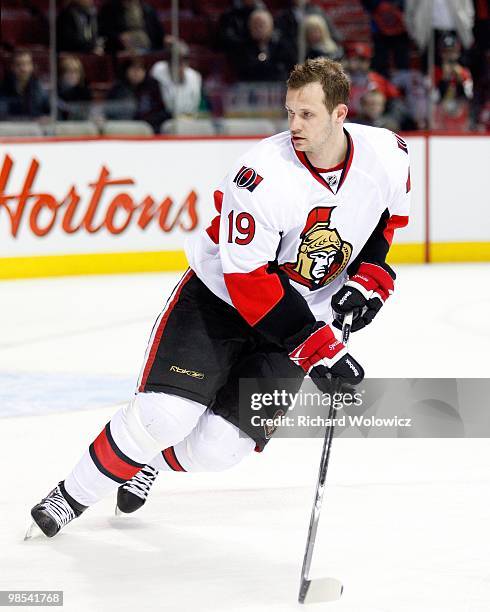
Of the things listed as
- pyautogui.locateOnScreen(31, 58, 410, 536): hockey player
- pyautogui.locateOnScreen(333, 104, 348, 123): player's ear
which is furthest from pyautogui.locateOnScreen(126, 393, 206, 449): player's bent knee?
pyautogui.locateOnScreen(333, 104, 348, 123): player's ear

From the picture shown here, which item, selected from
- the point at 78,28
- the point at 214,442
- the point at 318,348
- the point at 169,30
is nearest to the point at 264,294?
the point at 318,348

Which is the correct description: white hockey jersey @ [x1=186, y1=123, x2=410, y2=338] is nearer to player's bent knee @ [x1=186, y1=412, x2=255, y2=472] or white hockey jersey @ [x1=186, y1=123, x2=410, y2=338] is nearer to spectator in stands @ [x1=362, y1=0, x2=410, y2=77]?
player's bent knee @ [x1=186, y1=412, x2=255, y2=472]

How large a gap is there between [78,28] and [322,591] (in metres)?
5.60

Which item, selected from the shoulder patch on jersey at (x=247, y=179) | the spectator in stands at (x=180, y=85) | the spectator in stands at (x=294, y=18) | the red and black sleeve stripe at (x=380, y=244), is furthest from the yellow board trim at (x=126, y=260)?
the shoulder patch on jersey at (x=247, y=179)

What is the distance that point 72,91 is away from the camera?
7.57m

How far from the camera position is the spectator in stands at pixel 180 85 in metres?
7.80

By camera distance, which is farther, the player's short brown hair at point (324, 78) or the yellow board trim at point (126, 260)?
the yellow board trim at point (126, 260)

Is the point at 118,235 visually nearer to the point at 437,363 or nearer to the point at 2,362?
the point at 2,362

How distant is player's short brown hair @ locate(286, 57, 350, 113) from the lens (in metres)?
2.73

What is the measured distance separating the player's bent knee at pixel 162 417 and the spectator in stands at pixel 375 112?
18.3 feet

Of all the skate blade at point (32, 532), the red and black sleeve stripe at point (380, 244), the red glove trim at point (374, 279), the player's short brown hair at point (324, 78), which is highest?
the player's short brown hair at point (324, 78)

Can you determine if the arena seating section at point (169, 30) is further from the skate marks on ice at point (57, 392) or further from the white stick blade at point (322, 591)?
the white stick blade at point (322, 591)

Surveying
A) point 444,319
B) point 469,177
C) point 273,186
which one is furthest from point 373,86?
point 273,186

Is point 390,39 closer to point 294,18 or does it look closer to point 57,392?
point 294,18
